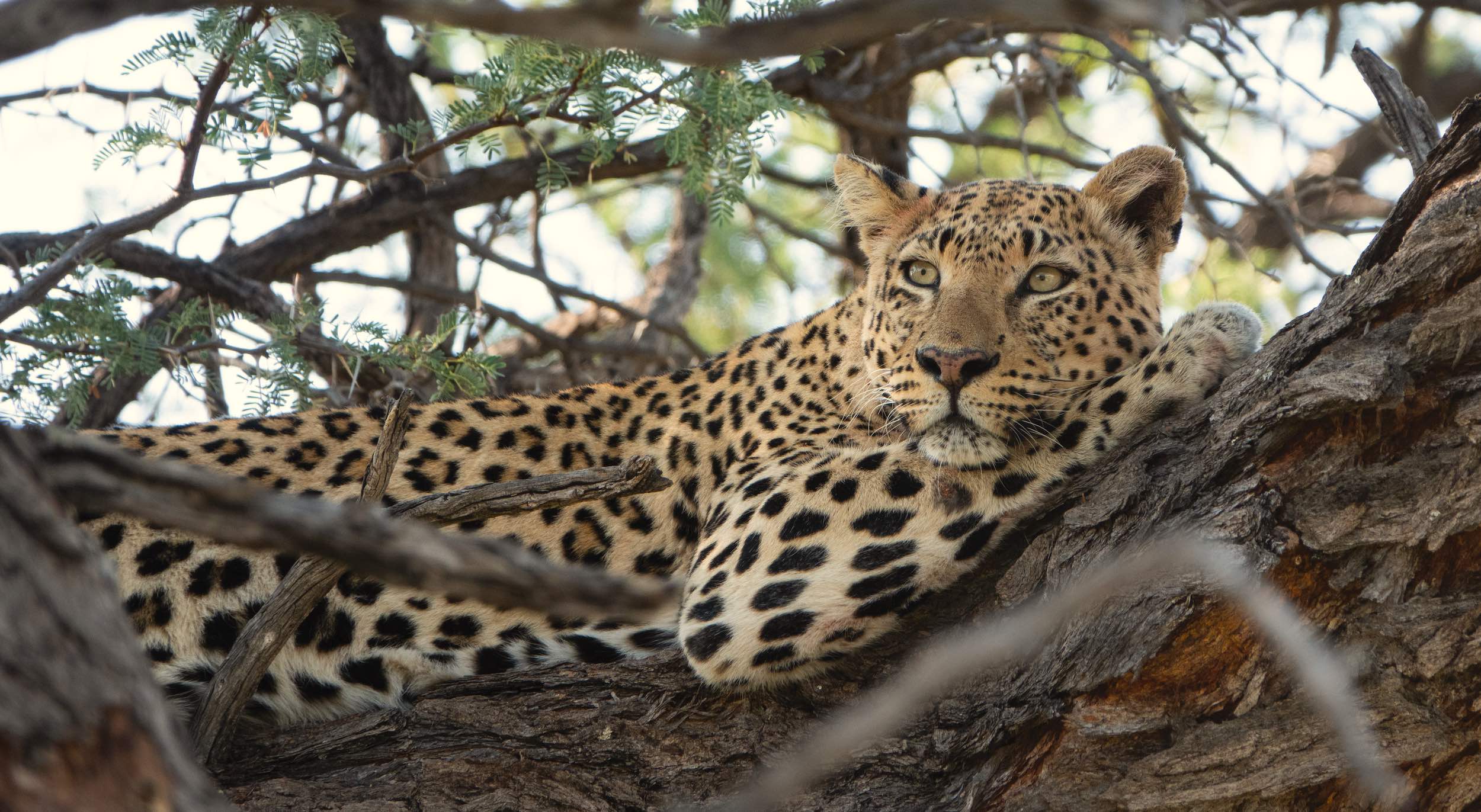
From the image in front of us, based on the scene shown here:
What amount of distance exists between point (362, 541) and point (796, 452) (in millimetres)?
A: 4374

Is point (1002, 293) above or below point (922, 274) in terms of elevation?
below

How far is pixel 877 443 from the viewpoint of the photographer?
19.7ft

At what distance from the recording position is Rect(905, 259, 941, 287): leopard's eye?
20.5 ft

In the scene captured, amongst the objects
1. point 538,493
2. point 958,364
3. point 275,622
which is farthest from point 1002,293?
point 275,622

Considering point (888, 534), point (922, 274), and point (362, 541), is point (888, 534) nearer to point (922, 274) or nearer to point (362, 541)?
point (922, 274)

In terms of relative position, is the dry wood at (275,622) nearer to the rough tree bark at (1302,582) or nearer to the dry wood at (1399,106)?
the rough tree bark at (1302,582)

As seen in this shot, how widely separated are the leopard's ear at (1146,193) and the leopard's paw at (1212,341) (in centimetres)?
128

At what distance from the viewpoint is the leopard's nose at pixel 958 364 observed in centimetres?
546

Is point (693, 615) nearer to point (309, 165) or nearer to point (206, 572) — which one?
point (206, 572)

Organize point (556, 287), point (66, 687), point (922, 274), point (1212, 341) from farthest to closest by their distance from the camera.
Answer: point (556, 287) → point (922, 274) → point (1212, 341) → point (66, 687)

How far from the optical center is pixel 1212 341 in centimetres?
495

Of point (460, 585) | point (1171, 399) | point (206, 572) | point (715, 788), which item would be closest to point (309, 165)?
point (206, 572)

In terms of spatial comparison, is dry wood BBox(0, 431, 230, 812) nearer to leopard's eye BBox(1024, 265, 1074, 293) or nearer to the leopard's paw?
the leopard's paw

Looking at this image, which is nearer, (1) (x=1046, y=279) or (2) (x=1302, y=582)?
(2) (x=1302, y=582)
